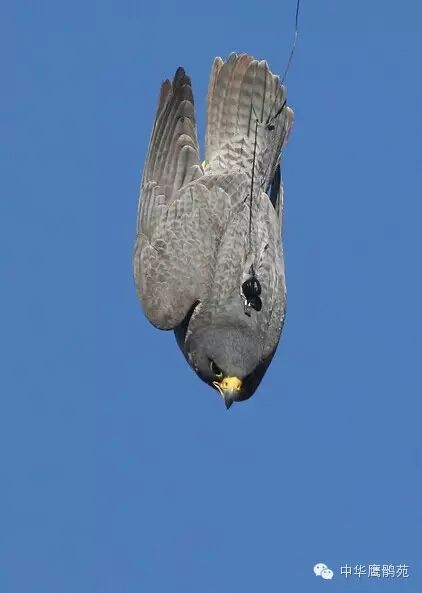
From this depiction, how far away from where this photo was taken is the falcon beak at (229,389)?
16.5 m

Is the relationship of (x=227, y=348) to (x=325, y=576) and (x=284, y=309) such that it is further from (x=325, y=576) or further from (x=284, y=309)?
(x=325, y=576)

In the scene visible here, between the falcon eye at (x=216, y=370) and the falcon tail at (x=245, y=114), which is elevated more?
the falcon tail at (x=245, y=114)

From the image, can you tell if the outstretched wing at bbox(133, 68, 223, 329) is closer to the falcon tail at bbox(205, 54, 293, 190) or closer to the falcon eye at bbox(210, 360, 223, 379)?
the falcon tail at bbox(205, 54, 293, 190)

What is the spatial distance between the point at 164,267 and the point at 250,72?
2713 mm

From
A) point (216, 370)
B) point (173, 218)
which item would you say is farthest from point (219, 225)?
point (216, 370)

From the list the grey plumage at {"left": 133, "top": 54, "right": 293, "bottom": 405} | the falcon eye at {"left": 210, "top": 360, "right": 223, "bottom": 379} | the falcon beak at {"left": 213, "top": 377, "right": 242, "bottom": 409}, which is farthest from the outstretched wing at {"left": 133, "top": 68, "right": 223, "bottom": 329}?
the falcon beak at {"left": 213, "top": 377, "right": 242, "bottom": 409}

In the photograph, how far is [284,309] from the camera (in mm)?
17359

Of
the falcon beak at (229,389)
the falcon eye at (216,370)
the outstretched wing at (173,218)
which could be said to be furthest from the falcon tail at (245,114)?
the falcon beak at (229,389)

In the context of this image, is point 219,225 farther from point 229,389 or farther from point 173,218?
point 229,389

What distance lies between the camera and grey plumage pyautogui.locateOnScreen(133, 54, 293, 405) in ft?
55.8

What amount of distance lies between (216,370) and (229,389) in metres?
0.38

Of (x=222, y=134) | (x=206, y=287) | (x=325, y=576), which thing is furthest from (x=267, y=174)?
(x=325, y=576)

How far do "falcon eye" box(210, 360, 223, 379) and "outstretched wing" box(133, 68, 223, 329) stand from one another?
75cm

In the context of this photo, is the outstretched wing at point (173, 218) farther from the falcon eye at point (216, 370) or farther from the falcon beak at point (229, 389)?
the falcon beak at point (229, 389)
